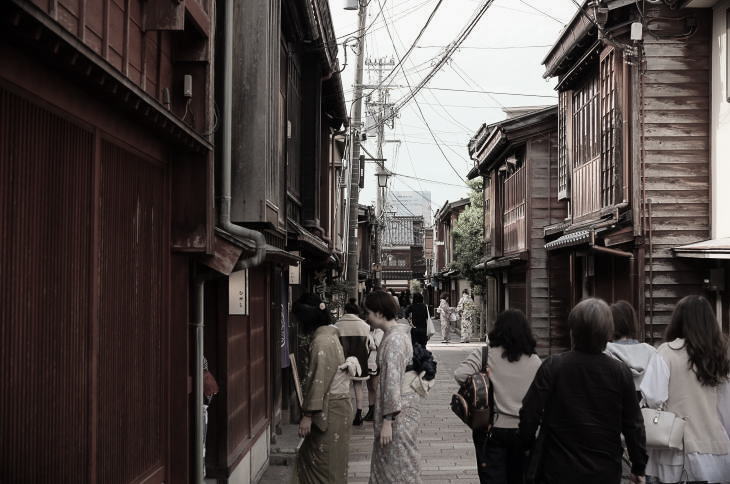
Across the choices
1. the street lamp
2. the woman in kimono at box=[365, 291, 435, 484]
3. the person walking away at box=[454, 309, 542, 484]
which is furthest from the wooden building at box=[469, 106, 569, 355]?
the person walking away at box=[454, 309, 542, 484]

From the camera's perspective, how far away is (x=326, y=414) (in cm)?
798

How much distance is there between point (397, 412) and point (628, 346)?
2279 mm

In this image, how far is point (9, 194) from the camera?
3902 mm

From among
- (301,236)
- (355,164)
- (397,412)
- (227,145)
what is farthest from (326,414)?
(355,164)

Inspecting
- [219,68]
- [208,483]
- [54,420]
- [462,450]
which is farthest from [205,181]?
[462,450]

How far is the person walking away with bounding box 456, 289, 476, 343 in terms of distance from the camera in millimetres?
37438

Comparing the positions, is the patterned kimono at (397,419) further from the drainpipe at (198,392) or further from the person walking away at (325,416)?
the drainpipe at (198,392)

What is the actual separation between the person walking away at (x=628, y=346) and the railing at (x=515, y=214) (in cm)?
1852

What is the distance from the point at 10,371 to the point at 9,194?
82 centimetres

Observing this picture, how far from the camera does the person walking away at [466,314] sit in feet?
123

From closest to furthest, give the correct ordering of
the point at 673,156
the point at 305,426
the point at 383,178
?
the point at 305,426 → the point at 673,156 → the point at 383,178

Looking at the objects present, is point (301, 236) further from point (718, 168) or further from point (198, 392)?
point (718, 168)

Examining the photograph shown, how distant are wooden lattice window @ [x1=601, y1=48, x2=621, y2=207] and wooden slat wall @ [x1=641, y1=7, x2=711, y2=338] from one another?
0.92 meters

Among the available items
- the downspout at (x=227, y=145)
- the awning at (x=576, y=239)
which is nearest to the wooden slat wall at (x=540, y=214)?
the awning at (x=576, y=239)
